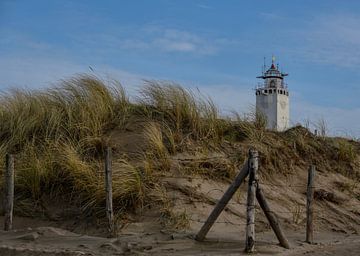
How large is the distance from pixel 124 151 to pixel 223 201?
342 cm

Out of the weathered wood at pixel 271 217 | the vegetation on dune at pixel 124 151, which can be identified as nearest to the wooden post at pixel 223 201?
the weathered wood at pixel 271 217

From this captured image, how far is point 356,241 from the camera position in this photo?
9281mm

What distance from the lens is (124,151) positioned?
10.9 m

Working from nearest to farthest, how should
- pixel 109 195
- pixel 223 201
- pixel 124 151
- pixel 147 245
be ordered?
pixel 223 201 → pixel 147 245 → pixel 109 195 → pixel 124 151

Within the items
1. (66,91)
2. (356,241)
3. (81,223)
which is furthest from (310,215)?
(66,91)

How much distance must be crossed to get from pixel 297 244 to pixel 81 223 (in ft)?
12.0

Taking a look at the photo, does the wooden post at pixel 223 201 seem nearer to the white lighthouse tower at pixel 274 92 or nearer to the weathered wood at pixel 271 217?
the weathered wood at pixel 271 217

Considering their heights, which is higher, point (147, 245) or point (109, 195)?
point (109, 195)

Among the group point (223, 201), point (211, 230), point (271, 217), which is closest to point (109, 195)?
point (211, 230)

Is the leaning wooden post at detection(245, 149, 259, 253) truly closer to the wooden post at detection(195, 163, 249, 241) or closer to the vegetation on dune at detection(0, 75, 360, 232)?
the wooden post at detection(195, 163, 249, 241)

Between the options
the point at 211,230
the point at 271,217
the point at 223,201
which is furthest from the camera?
the point at 211,230

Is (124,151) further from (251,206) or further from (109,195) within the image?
(251,206)

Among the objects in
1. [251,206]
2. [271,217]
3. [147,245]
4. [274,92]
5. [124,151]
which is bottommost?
[147,245]

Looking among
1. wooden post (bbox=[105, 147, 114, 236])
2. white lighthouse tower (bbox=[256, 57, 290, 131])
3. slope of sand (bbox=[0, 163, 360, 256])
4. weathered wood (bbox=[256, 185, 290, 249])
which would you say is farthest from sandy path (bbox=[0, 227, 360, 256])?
white lighthouse tower (bbox=[256, 57, 290, 131])
